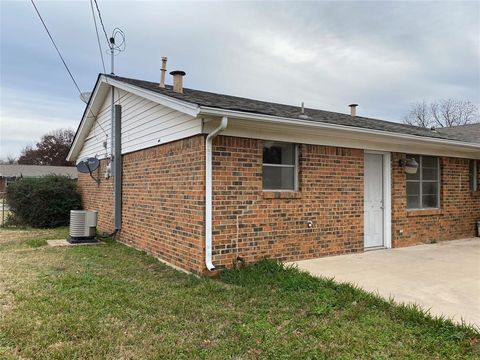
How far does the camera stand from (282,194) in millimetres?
6605

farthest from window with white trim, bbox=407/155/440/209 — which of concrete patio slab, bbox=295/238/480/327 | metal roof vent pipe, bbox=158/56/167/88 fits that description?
metal roof vent pipe, bbox=158/56/167/88

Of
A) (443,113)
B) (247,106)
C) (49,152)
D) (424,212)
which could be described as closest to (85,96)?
(247,106)

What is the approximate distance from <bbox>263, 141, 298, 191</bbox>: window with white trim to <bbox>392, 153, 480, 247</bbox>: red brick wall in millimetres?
2871

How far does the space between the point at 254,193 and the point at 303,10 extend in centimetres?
498

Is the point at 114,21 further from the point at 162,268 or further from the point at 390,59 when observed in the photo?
the point at 390,59

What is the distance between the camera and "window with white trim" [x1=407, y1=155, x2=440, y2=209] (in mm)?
8914

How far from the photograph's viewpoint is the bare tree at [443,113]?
34719 millimetres

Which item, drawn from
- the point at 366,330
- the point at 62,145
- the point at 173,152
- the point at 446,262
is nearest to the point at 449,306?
the point at 366,330

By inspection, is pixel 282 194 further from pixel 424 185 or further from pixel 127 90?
pixel 424 185

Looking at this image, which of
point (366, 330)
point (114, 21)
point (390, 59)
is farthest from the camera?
point (390, 59)

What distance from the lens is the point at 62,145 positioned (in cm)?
5581

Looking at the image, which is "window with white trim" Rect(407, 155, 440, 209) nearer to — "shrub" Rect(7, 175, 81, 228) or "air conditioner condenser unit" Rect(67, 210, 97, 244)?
"air conditioner condenser unit" Rect(67, 210, 97, 244)

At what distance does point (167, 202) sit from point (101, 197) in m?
5.07

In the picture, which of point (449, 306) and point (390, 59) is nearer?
point (449, 306)
